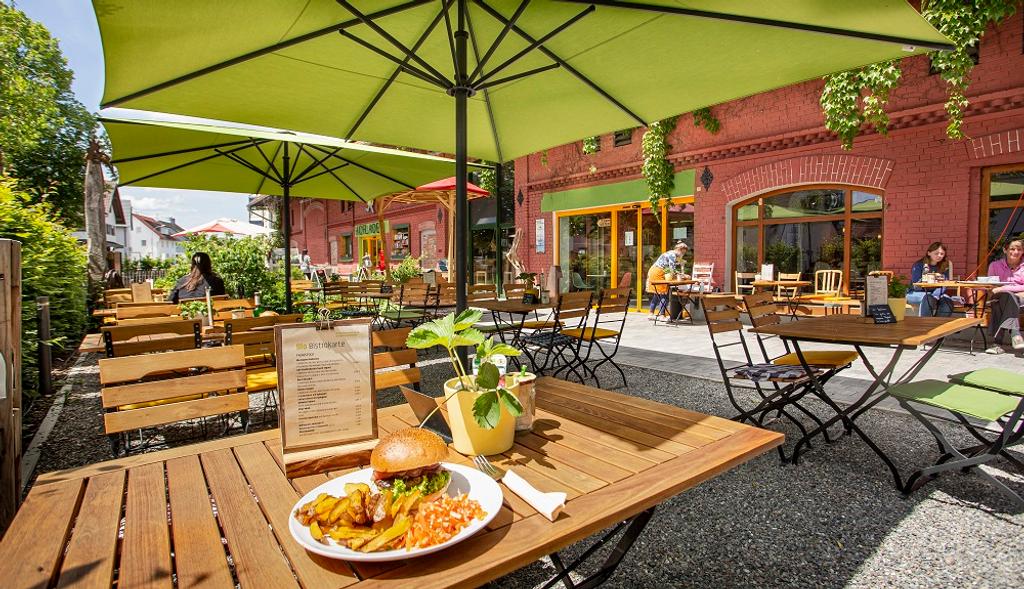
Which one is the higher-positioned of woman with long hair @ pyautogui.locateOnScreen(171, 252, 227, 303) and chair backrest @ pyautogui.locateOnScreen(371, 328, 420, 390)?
woman with long hair @ pyautogui.locateOnScreen(171, 252, 227, 303)

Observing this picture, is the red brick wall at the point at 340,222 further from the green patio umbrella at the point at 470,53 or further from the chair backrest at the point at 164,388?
the chair backrest at the point at 164,388

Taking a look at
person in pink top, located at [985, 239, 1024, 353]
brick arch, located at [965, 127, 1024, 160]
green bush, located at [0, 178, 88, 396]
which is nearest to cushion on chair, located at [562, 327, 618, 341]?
green bush, located at [0, 178, 88, 396]

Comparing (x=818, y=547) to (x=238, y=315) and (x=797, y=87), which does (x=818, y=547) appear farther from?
(x=797, y=87)

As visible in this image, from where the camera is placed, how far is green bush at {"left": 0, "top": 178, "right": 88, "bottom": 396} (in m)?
4.29

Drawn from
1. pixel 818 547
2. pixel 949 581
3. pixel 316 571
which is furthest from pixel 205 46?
pixel 949 581

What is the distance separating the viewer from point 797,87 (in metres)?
8.53

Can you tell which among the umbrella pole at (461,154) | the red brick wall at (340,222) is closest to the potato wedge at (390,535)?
the umbrella pole at (461,154)

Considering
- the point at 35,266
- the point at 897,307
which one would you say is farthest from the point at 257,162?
the point at 897,307

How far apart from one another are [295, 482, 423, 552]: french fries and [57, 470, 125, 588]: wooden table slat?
0.31m

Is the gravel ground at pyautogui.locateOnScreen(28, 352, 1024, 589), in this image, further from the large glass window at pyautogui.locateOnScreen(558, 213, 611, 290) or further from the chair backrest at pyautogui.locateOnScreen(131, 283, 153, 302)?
the large glass window at pyautogui.locateOnScreen(558, 213, 611, 290)

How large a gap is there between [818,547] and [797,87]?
847 centimetres

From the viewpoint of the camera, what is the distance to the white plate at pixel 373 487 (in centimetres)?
85

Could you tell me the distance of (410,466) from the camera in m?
1.04

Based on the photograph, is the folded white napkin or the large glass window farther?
the large glass window
